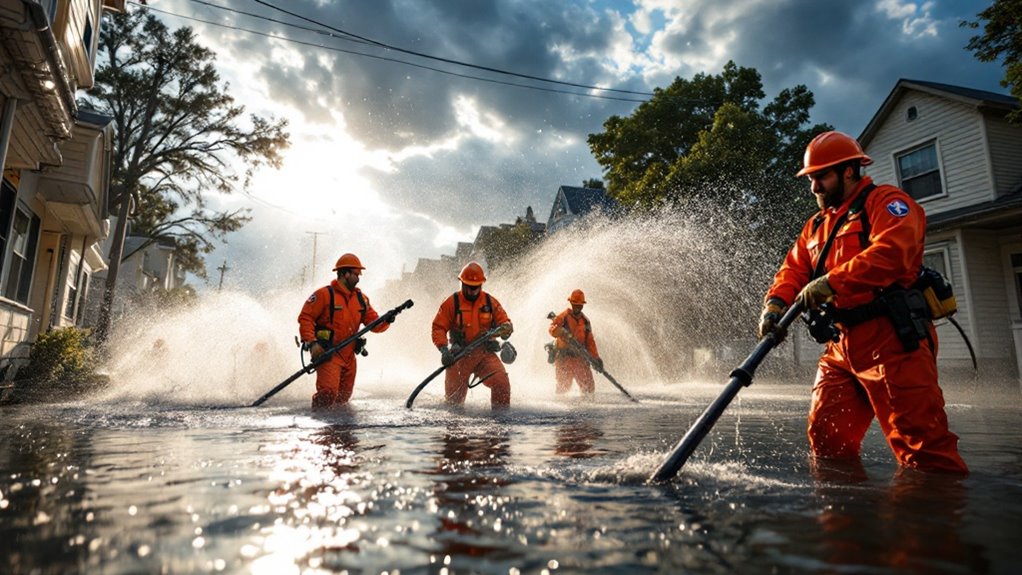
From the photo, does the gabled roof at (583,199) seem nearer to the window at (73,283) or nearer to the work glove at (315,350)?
the window at (73,283)

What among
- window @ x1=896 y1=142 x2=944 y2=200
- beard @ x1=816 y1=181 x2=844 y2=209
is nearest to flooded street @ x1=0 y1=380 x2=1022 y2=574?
beard @ x1=816 y1=181 x2=844 y2=209

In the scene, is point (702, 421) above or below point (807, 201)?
below

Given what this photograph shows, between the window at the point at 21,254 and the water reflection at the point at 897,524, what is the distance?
12.2m

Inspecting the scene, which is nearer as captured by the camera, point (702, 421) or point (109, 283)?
point (702, 421)

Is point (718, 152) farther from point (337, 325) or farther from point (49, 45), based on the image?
point (49, 45)

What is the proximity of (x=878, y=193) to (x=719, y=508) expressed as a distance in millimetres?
2385

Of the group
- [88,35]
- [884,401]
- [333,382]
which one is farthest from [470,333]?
[88,35]

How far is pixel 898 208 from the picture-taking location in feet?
10.9

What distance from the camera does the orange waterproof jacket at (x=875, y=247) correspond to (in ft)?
10.3

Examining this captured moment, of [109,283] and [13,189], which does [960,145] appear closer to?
[13,189]

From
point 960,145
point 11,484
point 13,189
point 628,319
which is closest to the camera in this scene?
point 11,484

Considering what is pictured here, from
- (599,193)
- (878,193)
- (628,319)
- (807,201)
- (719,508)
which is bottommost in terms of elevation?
(719,508)

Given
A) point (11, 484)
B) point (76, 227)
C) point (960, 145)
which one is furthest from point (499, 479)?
point (960, 145)

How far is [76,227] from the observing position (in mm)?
14602
